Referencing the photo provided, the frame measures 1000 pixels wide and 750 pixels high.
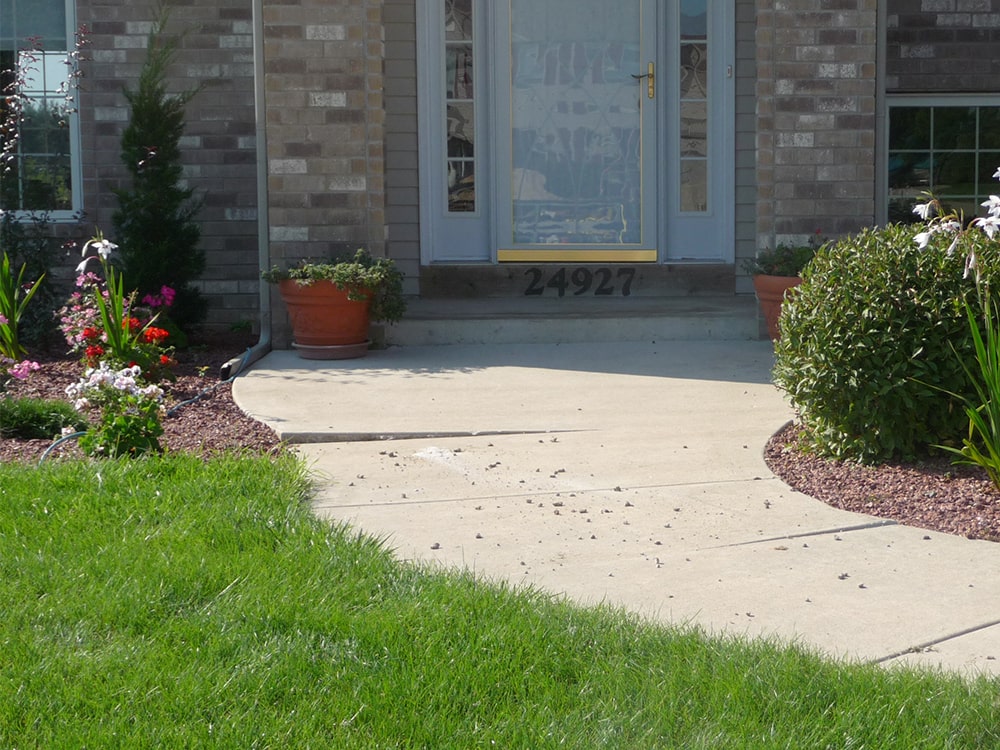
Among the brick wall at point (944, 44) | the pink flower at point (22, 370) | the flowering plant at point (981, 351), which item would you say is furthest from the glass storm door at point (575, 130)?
the flowering plant at point (981, 351)

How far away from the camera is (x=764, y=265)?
8.21m

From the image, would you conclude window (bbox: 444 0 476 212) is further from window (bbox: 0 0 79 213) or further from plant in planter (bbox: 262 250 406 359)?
window (bbox: 0 0 79 213)

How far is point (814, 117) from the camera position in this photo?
8.62m

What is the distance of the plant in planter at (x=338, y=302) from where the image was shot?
26.1 ft

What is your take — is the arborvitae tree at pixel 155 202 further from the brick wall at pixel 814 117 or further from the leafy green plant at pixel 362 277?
the brick wall at pixel 814 117

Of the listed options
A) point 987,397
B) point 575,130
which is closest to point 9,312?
point 575,130

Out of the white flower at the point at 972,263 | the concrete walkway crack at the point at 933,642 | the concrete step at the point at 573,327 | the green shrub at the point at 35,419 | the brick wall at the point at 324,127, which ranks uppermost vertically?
the brick wall at the point at 324,127

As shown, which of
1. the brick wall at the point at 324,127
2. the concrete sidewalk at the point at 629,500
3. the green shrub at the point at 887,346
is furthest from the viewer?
the brick wall at the point at 324,127

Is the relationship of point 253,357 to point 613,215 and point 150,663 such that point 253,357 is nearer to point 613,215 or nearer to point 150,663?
point 613,215

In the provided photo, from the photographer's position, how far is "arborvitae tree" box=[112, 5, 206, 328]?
29.7 feet

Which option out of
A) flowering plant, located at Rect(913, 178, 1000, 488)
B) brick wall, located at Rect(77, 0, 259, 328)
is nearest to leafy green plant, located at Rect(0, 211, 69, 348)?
brick wall, located at Rect(77, 0, 259, 328)

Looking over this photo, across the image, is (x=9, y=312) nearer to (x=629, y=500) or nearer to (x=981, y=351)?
(x=629, y=500)

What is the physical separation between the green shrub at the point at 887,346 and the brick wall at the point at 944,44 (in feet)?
19.1

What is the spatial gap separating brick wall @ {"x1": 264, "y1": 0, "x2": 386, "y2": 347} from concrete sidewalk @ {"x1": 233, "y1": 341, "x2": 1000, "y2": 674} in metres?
1.11
